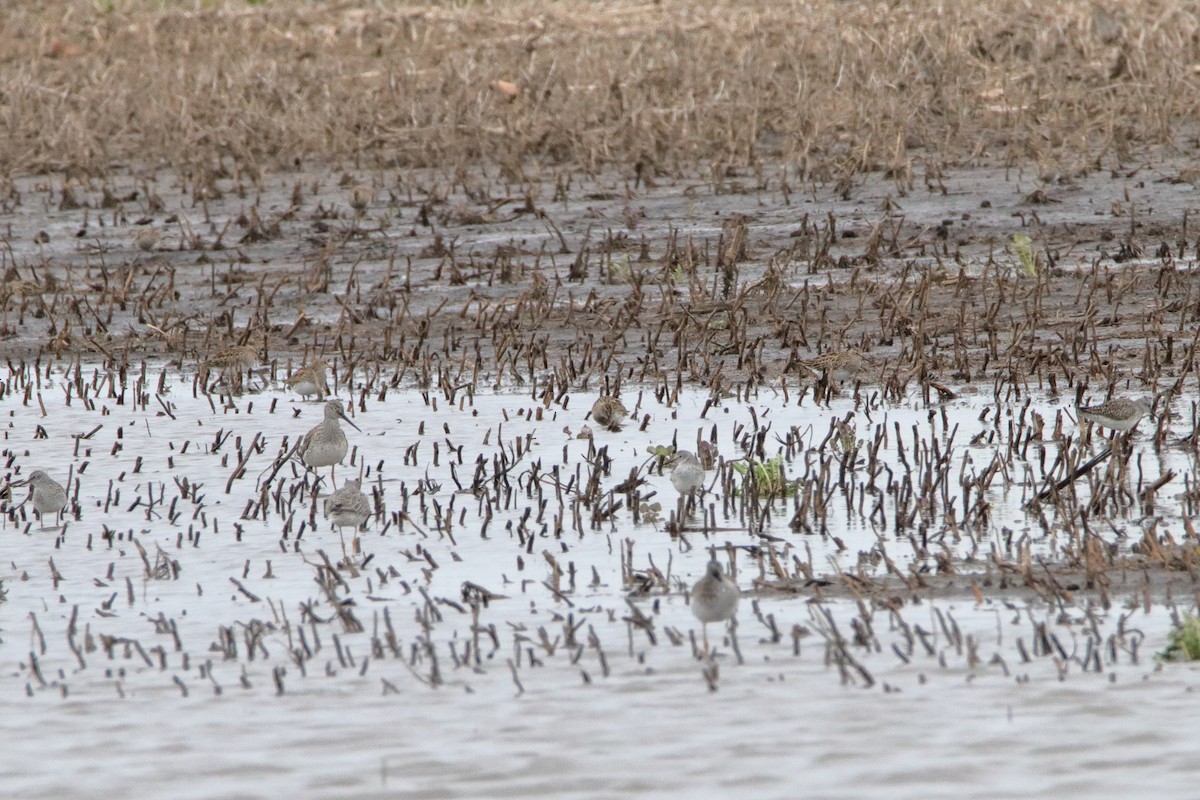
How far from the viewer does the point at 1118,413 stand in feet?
24.7

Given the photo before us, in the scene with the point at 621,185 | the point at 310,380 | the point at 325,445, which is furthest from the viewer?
the point at 621,185

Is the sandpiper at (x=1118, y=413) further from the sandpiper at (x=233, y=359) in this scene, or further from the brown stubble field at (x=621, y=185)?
the sandpiper at (x=233, y=359)

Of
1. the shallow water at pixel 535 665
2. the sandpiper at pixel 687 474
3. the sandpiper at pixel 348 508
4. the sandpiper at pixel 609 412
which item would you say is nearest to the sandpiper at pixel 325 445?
the shallow water at pixel 535 665

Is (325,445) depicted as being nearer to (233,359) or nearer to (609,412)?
(609,412)

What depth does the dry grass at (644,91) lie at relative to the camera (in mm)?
15008

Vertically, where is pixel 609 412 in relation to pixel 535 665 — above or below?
above

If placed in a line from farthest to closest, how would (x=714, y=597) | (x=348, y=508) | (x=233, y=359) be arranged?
1. (x=233, y=359)
2. (x=348, y=508)
3. (x=714, y=597)

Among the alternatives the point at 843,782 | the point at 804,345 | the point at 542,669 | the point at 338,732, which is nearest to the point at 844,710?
the point at 843,782

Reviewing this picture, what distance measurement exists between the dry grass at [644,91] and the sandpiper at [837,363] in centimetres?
460

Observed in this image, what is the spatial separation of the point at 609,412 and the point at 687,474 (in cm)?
160

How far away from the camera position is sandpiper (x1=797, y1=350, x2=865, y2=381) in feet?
30.5

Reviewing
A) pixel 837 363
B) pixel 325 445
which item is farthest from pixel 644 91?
pixel 325 445

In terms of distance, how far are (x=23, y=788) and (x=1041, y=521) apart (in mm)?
3639

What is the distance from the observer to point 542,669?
5297 mm
